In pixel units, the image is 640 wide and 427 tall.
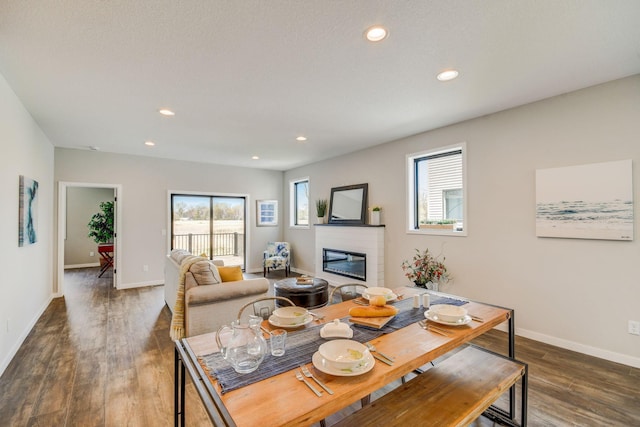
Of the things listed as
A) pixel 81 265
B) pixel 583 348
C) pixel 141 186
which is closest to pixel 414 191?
pixel 583 348

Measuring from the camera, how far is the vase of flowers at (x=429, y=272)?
395cm

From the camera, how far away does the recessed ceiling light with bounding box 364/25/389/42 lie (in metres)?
1.97

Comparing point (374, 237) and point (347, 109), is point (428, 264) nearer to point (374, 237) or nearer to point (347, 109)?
point (374, 237)

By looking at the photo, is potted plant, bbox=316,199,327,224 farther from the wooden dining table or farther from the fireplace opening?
the wooden dining table

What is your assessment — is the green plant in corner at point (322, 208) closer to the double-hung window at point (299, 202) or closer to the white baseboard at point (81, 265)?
the double-hung window at point (299, 202)

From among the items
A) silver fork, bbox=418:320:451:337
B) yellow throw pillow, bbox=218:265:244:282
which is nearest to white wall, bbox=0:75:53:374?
yellow throw pillow, bbox=218:265:244:282

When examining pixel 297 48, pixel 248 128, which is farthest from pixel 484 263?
pixel 248 128

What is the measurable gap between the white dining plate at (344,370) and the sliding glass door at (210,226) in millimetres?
6011

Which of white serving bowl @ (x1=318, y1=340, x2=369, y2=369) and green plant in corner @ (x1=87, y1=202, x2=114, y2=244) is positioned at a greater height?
green plant in corner @ (x1=87, y1=202, x2=114, y2=244)

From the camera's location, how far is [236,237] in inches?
287

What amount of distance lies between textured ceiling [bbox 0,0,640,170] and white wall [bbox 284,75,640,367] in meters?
0.25

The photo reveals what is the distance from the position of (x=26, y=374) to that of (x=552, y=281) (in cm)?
507

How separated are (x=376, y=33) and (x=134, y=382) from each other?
3321 mm

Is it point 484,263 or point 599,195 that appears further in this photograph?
point 484,263
